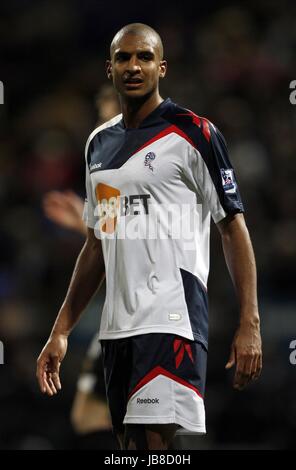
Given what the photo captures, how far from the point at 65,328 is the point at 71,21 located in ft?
21.0

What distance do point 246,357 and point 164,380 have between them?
0.33 m

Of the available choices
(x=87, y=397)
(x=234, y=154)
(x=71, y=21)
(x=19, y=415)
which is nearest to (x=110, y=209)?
(x=87, y=397)

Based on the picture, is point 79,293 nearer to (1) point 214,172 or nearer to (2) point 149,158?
(2) point 149,158

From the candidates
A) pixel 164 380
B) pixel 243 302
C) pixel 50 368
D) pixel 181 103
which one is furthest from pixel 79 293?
pixel 181 103

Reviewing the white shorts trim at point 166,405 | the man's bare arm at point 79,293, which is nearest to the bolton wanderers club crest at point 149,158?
the man's bare arm at point 79,293

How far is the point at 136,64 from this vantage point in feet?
12.9

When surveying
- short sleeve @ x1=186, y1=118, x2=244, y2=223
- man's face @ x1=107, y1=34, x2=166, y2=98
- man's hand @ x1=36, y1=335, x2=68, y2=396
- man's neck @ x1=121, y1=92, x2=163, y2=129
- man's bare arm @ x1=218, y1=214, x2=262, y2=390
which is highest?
man's face @ x1=107, y1=34, x2=166, y2=98

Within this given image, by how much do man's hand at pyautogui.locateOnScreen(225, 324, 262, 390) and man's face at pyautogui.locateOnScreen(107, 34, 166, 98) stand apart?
1.04m

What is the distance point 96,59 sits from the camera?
9.64 m

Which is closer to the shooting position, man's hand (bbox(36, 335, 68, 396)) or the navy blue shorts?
the navy blue shorts

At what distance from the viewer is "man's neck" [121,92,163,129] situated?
13.2ft

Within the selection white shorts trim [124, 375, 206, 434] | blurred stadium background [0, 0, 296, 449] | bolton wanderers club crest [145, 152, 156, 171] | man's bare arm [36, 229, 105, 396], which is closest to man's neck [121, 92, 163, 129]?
Result: bolton wanderers club crest [145, 152, 156, 171]

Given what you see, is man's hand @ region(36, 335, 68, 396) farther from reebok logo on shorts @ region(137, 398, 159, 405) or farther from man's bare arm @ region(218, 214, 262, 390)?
man's bare arm @ region(218, 214, 262, 390)

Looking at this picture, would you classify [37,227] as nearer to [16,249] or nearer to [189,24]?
[16,249]
